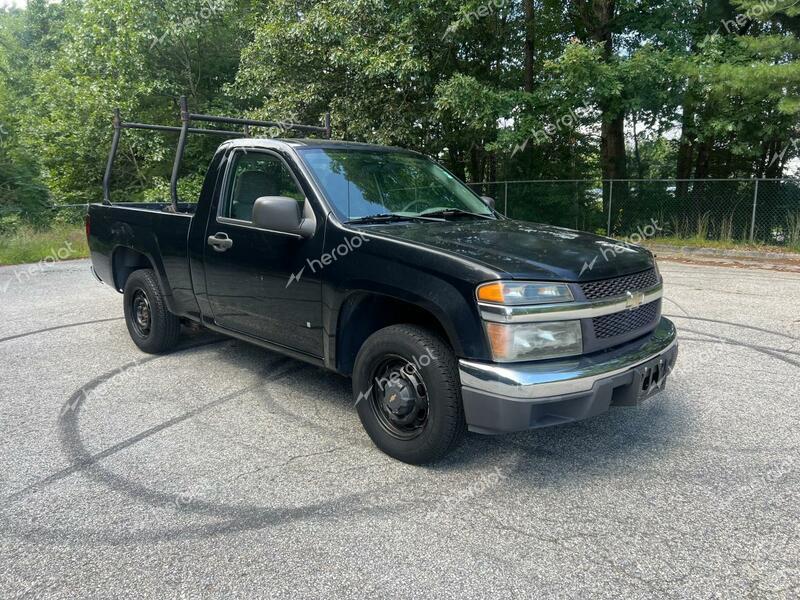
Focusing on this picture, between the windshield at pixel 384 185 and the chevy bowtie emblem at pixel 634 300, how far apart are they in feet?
4.62

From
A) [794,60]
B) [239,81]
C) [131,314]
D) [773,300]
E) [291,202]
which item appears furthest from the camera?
[239,81]

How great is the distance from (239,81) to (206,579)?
56.3ft

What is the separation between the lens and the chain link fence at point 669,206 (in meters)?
13.8

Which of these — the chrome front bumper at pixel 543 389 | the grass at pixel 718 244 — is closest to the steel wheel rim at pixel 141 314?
the chrome front bumper at pixel 543 389

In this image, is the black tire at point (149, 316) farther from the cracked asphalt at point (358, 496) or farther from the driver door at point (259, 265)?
the driver door at point (259, 265)

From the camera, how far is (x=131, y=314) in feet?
18.6

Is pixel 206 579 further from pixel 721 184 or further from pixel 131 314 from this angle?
pixel 721 184

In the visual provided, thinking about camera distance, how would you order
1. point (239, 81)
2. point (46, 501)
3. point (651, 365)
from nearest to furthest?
point (46, 501)
point (651, 365)
point (239, 81)

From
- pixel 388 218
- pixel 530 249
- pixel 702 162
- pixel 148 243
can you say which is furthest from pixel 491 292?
pixel 702 162

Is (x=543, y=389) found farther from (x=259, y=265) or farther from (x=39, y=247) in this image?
(x=39, y=247)

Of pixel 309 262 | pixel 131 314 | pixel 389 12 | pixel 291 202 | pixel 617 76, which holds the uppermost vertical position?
pixel 389 12

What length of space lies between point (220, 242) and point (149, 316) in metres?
1.69

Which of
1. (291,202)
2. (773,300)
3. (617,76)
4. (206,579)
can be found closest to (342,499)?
(206,579)

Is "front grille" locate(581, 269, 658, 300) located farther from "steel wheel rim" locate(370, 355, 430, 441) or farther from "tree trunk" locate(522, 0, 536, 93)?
"tree trunk" locate(522, 0, 536, 93)
